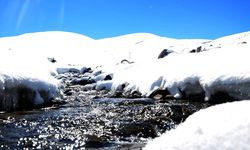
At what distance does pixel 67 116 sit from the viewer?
1575cm

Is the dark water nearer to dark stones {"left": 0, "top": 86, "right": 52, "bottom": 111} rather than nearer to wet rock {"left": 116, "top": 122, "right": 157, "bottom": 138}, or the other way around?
wet rock {"left": 116, "top": 122, "right": 157, "bottom": 138}

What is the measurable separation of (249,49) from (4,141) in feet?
59.6

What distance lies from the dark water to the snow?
4.30 meters

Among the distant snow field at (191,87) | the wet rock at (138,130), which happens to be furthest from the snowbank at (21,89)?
the wet rock at (138,130)

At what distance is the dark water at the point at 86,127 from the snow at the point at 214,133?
430 centimetres

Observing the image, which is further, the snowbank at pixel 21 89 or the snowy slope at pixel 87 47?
the snowy slope at pixel 87 47

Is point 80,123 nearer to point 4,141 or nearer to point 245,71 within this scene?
point 4,141

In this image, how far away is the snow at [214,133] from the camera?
442 cm

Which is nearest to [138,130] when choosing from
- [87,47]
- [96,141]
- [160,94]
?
[96,141]

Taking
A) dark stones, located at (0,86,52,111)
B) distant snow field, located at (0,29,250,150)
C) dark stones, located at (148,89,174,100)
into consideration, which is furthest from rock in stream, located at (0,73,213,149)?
dark stones, located at (148,89,174,100)

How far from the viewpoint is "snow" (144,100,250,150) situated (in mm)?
4422

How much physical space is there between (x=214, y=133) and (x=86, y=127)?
881cm

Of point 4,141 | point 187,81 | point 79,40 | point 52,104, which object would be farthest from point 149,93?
point 79,40

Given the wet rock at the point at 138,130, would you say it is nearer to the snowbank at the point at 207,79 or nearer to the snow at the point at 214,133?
the snow at the point at 214,133
